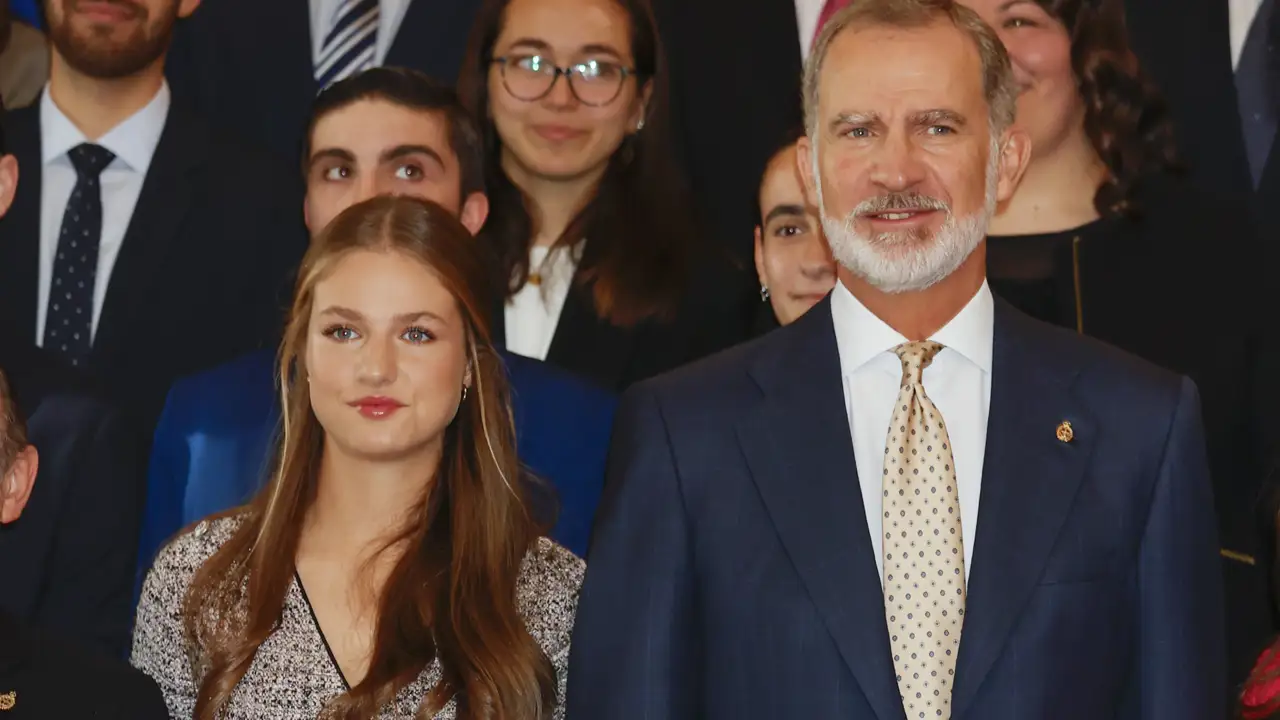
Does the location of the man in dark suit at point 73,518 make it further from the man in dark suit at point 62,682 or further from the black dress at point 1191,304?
the black dress at point 1191,304

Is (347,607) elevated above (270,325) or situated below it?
below

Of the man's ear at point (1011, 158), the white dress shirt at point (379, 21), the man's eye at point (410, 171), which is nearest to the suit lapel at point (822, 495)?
the man's ear at point (1011, 158)

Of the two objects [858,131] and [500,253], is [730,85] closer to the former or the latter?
[500,253]

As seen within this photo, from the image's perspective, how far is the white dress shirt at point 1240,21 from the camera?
4098 mm

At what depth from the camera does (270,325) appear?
3748 millimetres

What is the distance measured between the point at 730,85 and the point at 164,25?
3.81 ft

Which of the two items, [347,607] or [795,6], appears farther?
[795,6]

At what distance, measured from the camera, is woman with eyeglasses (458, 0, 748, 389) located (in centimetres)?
360

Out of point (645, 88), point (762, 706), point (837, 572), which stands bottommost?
point (762, 706)

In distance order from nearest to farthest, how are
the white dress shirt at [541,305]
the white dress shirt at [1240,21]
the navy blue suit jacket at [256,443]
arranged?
the navy blue suit jacket at [256,443], the white dress shirt at [541,305], the white dress shirt at [1240,21]

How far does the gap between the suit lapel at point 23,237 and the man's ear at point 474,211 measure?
87cm

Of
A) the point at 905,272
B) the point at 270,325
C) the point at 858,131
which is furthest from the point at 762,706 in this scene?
the point at 270,325

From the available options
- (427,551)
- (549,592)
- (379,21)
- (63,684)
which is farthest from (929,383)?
(379,21)

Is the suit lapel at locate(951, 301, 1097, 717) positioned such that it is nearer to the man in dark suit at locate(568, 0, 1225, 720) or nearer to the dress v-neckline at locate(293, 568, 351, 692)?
the man in dark suit at locate(568, 0, 1225, 720)
